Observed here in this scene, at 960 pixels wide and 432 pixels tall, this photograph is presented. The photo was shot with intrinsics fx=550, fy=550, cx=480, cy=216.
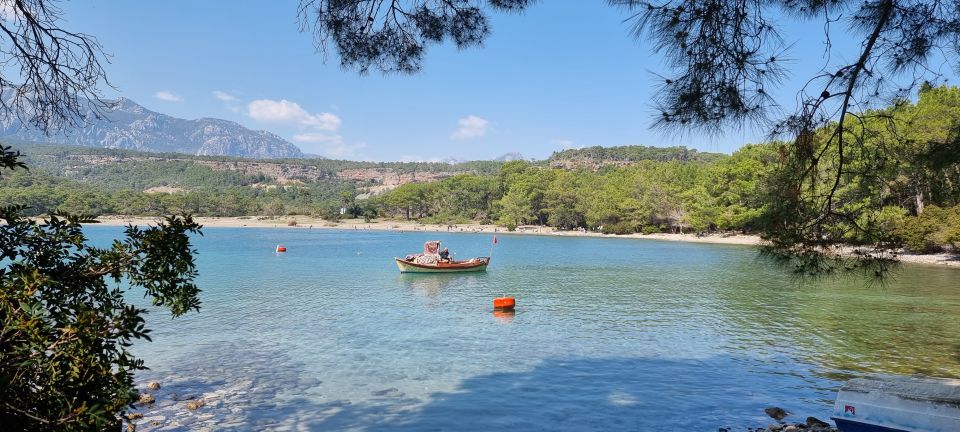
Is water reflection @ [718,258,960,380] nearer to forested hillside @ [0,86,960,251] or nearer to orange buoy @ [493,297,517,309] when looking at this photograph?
forested hillside @ [0,86,960,251]

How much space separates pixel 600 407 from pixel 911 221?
39.9 meters

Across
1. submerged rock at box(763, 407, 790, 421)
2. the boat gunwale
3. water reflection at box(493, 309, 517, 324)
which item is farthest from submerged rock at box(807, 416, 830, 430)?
the boat gunwale

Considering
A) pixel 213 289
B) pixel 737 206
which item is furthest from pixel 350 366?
pixel 737 206

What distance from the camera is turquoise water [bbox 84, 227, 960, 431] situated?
994 cm

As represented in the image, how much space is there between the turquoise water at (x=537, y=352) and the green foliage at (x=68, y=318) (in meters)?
6.18

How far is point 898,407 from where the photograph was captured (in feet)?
22.4

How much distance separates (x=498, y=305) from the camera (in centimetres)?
2059

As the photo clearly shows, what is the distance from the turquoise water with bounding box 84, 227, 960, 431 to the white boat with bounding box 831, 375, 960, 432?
1.97 m

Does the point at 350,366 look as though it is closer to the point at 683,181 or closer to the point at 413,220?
the point at 683,181

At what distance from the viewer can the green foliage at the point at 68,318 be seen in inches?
115

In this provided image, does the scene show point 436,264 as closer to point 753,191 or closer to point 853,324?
point 853,324

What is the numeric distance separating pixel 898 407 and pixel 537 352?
847 centimetres

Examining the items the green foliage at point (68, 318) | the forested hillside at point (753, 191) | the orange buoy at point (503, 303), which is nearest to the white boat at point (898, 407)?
the forested hillside at point (753, 191)

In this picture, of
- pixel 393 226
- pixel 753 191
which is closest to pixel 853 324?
pixel 753 191
